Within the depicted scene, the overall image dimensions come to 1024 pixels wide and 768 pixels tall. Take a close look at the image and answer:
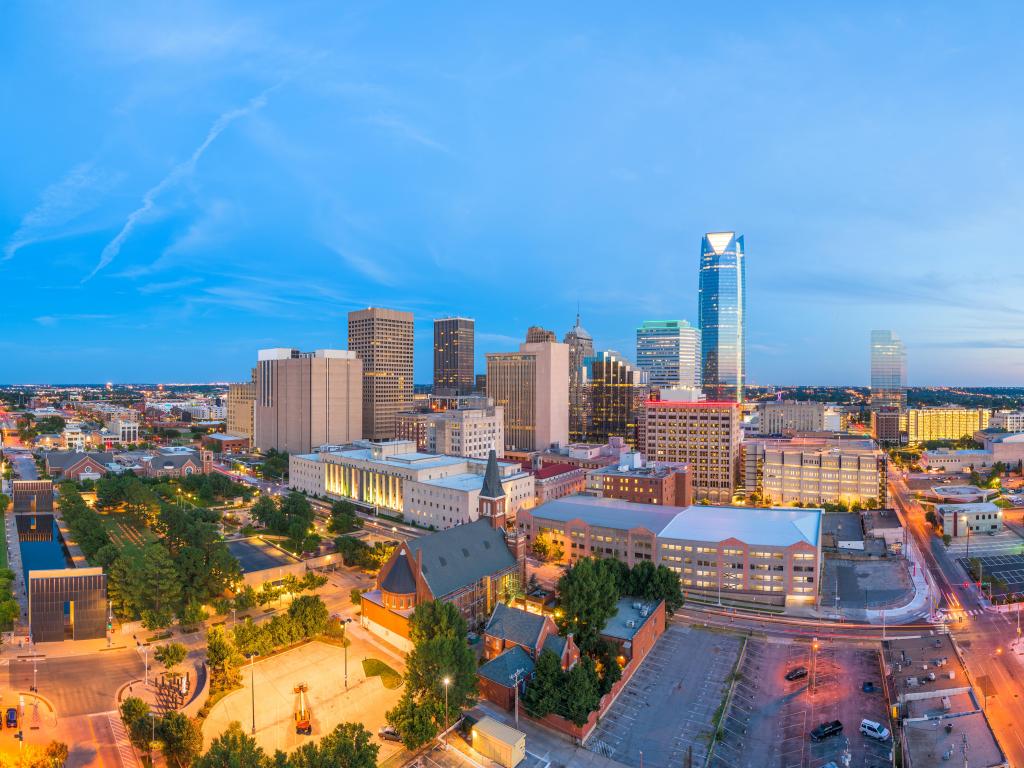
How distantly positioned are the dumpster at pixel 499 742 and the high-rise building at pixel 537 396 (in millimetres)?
141535

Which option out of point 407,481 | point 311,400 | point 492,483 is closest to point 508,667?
point 492,483

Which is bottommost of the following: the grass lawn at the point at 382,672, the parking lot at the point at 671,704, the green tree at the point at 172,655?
the parking lot at the point at 671,704

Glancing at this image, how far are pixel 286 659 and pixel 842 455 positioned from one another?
368 feet

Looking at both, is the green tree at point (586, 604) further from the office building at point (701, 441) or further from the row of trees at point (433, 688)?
the office building at point (701, 441)

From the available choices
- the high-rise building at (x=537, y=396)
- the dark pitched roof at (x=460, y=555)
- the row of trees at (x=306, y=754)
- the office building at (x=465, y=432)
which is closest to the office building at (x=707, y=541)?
the dark pitched roof at (x=460, y=555)

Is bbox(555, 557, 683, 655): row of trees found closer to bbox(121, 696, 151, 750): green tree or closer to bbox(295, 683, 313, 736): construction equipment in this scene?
bbox(295, 683, 313, 736): construction equipment

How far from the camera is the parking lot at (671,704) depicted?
4656 centimetres

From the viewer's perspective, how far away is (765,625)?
2731 inches

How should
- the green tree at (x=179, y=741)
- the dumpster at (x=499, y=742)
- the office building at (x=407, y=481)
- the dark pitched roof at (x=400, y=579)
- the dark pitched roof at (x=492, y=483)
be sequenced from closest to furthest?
the green tree at (x=179, y=741) < the dumpster at (x=499, y=742) < the dark pitched roof at (x=400, y=579) < the dark pitched roof at (x=492, y=483) < the office building at (x=407, y=481)

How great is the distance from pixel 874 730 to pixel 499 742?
1142 inches

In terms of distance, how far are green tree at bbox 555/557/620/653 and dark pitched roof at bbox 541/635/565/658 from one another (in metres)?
3.88

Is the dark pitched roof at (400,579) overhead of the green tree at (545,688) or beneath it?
overhead

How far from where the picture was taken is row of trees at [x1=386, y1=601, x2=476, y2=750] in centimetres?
4369

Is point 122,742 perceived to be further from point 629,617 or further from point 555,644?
point 629,617
